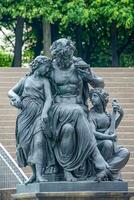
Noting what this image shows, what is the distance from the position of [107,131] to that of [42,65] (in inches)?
54.5

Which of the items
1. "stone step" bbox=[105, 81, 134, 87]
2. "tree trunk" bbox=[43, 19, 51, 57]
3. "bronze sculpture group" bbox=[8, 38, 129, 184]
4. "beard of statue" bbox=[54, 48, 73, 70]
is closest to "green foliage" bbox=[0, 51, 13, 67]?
"tree trunk" bbox=[43, 19, 51, 57]

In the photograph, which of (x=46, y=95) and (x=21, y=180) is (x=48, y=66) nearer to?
(x=46, y=95)

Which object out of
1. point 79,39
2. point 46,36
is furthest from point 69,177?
point 79,39

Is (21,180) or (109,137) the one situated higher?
(109,137)

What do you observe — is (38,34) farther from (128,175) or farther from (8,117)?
(128,175)

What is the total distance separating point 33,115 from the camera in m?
20.6

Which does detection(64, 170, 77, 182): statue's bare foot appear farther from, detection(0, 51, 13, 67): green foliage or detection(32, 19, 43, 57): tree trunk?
detection(0, 51, 13, 67): green foliage

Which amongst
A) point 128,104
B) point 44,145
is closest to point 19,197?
point 44,145

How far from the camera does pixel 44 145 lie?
67.0 feet

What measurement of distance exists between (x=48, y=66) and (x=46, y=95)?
1.54 ft

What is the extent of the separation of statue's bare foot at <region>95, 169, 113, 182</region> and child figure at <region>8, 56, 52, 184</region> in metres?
0.78

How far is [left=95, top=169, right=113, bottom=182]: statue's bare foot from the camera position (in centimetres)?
2023

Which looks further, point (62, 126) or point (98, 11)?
point (98, 11)

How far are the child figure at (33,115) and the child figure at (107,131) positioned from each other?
2.62 feet
